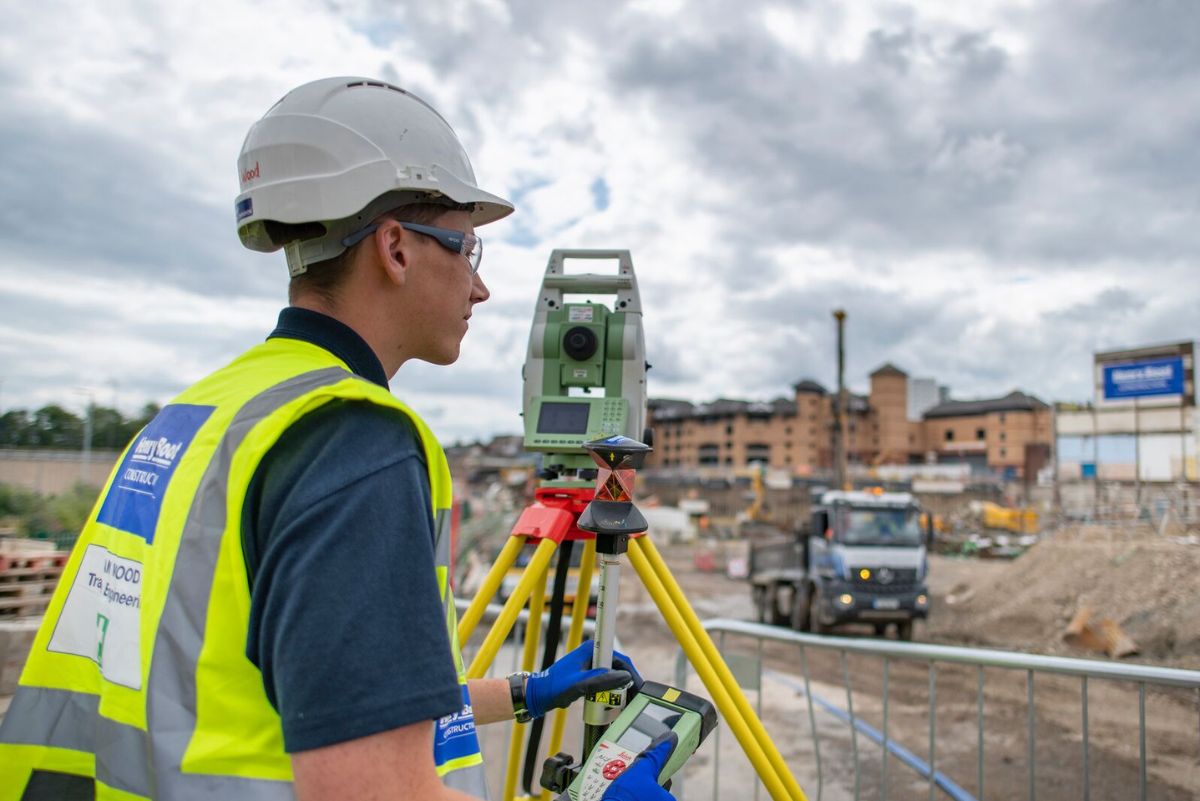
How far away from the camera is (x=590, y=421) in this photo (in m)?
2.42

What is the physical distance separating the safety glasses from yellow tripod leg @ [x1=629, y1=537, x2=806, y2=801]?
1.15m

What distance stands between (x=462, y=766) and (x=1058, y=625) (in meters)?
15.6

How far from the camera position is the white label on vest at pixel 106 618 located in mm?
862

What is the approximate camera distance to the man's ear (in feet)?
3.40

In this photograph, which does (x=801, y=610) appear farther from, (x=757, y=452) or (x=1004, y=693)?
(x=757, y=452)

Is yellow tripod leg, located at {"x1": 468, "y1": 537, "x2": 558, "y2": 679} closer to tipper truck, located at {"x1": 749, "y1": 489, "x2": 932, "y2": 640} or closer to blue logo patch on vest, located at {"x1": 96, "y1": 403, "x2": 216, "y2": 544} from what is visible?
blue logo patch on vest, located at {"x1": 96, "y1": 403, "x2": 216, "y2": 544}

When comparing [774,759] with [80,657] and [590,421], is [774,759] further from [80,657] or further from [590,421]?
→ [80,657]

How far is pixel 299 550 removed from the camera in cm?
74

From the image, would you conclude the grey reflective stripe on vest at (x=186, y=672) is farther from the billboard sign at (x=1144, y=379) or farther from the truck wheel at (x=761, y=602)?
the billboard sign at (x=1144, y=379)

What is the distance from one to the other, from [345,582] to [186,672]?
0.79 feet

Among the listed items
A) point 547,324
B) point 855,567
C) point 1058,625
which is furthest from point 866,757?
point 1058,625

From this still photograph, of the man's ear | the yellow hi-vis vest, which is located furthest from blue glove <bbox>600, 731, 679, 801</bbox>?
the man's ear

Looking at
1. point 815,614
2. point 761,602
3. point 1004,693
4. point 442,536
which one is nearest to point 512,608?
point 442,536

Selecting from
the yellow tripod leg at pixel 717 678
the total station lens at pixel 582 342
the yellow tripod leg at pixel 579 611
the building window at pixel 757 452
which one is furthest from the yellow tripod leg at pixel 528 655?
the building window at pixel 757 452
